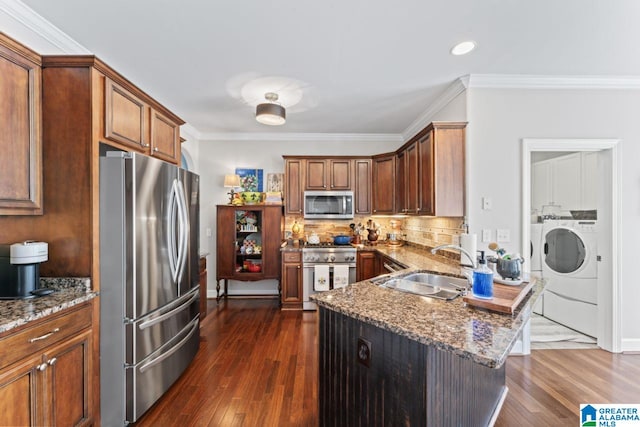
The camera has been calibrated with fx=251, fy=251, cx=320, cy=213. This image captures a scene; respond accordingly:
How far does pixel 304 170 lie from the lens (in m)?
4.12

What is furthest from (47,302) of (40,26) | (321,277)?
(321,277)

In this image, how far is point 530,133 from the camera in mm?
2555

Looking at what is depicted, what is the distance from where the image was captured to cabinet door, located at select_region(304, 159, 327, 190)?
13.5ft

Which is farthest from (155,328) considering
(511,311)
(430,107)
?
(430,107)

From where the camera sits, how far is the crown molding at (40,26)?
1635 mm

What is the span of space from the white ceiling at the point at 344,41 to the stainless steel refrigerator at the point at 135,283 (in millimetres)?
1017

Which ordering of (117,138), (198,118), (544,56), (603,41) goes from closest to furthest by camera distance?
(117,138), (603,41), (544,56), (198,118)

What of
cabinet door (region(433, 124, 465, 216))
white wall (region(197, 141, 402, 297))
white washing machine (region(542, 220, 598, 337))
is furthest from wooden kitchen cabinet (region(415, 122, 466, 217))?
white wall (region(197, 141, 402, 297))

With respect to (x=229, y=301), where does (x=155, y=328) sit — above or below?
above

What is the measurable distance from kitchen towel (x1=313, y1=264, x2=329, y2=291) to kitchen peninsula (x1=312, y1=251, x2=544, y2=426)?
2.19 m

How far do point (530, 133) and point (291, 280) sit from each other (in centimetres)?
338

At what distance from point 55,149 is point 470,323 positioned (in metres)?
2.58

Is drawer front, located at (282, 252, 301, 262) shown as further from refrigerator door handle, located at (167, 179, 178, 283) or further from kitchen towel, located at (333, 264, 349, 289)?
refrigerator door handle, located at (167, 179, 178, 283)

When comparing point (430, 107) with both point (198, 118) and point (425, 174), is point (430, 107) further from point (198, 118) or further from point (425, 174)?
point (198, 118)
